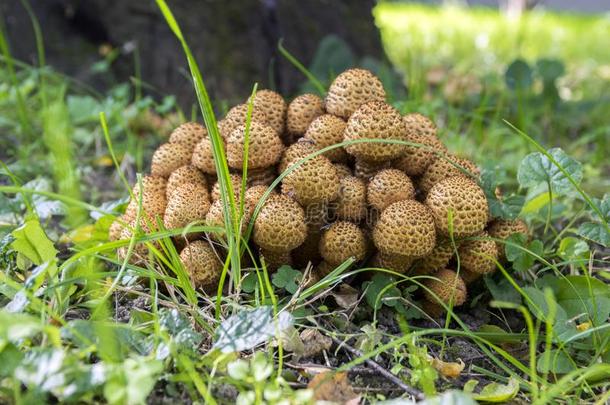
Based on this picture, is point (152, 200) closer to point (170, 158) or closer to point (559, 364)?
point (170, 158)

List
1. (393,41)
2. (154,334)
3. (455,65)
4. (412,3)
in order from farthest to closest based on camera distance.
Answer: (412,3), (393,41), (455,65), (154,334)

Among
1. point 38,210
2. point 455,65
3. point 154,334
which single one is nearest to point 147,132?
point 38,210

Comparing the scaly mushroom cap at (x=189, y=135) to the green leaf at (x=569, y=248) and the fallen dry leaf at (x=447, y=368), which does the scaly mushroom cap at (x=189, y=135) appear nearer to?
the fallen dry leaf at (x=447, y=368)

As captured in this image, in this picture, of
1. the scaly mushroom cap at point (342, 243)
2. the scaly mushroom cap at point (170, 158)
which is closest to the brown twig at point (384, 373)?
the scaly mushroom cap at point (342, 243)

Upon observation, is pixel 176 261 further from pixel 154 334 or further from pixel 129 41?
pixel 129 41

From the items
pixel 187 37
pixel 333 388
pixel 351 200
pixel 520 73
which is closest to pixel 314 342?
pixel 333 388

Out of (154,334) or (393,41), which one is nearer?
A: (154,334)
